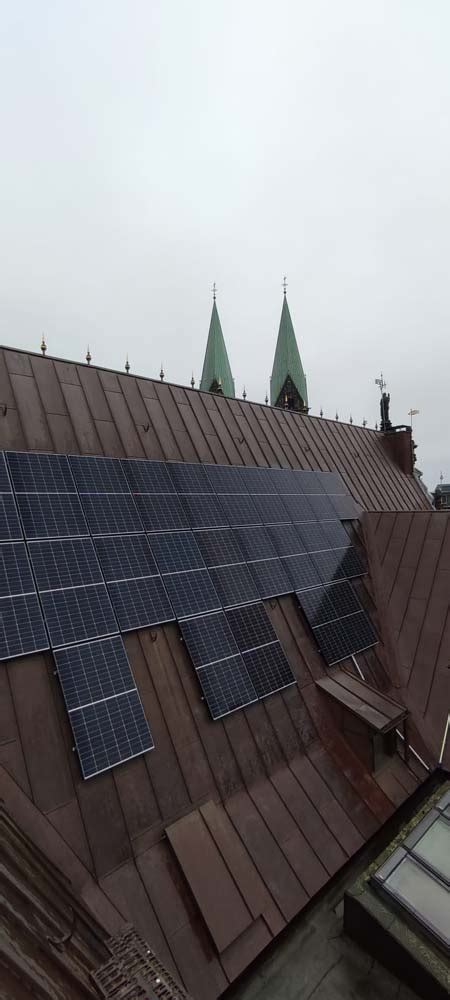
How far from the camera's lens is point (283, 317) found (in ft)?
278

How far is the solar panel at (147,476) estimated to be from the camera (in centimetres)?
1116

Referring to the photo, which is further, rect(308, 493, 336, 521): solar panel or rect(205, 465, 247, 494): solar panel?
rect(308, 493, 336, 521): solar panel

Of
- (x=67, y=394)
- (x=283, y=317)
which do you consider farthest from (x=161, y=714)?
(x=283, y=317)

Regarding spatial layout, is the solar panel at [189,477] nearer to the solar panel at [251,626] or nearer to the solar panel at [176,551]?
the solar panel at [176,551]

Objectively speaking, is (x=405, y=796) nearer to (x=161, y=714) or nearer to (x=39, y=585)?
(x=161, y=714)

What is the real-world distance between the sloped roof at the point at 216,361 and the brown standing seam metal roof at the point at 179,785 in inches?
2770

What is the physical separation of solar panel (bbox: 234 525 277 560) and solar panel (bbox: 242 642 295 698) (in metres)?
2.67

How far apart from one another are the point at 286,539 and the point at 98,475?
6.35 metres

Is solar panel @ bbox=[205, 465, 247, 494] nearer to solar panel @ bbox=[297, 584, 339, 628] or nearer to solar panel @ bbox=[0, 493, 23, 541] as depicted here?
solar panel @ bbox=[297, 584, 339, 628]

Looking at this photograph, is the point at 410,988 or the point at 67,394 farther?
the point at 67,394

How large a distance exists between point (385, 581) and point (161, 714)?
10482 mm

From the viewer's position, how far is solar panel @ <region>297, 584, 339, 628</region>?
12.0 meters

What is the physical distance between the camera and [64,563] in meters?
8.53

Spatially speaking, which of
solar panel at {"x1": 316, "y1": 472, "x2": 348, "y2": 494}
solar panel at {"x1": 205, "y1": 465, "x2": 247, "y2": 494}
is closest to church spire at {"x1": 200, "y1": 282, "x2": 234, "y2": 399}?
solar panel at {"x1": 316, "y1": 472, "x2": 348, "y2": 494}
